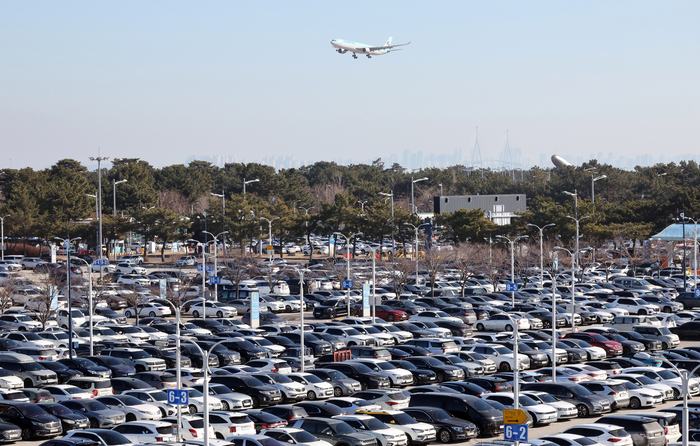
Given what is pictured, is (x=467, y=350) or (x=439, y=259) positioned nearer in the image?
(x=467, y=350)

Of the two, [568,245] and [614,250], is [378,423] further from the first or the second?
[614,250]

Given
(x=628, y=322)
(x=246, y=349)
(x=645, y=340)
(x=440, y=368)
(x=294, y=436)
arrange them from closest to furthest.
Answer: (x=294, y=436) < (x=440, y=368) < (x=246, y=349) < (x=645, y=340) < (x=628, y=322)

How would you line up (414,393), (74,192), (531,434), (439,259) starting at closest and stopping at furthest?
1. (531,434)
2. (414,393)
3. (439,259)
4. (74,192)

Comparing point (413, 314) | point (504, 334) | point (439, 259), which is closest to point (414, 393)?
point (504, 334)

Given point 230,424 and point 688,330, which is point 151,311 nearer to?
point 688,330

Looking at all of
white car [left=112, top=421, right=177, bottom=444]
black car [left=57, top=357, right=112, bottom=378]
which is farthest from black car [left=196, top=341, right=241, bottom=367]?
white car [left=112, top=421, right=177, bottom=444]

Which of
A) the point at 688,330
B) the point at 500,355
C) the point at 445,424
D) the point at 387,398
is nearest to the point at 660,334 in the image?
the point at 688,330
